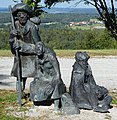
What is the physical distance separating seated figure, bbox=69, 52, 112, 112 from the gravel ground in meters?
0.14

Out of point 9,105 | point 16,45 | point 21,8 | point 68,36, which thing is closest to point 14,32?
point 16,45

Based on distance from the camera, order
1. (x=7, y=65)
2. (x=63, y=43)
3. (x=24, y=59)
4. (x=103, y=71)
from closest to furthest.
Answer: (x=24, y=59)
(x=103, y=71)
(x=7, y=65)
(x=63, y=43)

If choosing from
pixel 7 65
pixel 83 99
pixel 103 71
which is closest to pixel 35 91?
pixel 83 99

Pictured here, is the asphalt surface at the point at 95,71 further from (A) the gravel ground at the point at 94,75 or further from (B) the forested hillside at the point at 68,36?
(B) the forested hillside at the point at 68,36

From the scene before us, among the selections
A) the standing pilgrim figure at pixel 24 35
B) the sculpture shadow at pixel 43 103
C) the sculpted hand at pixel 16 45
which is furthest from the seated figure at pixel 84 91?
the sculpted hand at pixel 16 45

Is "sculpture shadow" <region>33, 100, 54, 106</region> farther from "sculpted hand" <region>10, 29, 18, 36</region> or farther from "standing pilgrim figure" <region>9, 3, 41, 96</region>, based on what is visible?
"sculpted hand" <region>10, 29, 18, 36</region>

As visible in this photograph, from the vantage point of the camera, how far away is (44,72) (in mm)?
7207

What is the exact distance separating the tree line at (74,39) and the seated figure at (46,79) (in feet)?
50.8

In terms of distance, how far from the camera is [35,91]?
711 centimetres

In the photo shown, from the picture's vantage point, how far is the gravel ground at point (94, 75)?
7.01 m

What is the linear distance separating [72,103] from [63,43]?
111 ft

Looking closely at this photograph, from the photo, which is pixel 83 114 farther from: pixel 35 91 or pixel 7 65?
pixel 7 65

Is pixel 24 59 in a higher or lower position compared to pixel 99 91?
higher

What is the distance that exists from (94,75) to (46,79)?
6.07 metres
